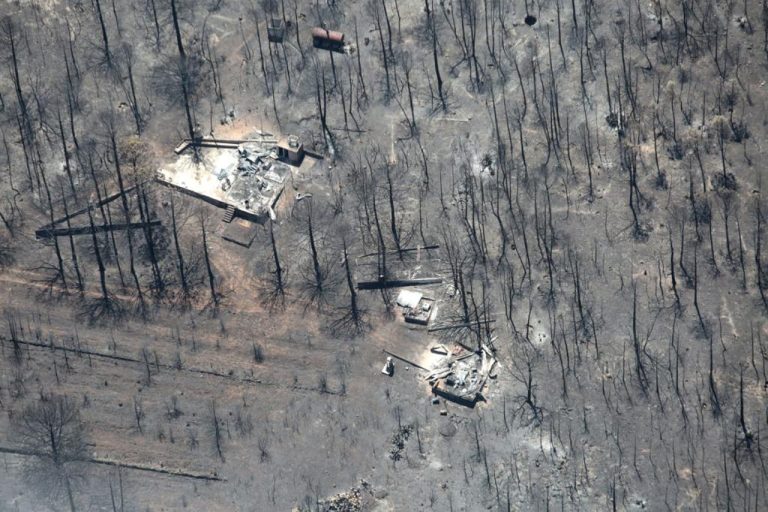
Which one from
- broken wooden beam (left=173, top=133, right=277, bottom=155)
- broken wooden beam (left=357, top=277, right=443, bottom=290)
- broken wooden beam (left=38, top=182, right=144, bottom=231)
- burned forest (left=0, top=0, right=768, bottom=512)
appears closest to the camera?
burned forest (left=0, top=0, right=768, bottom=512)

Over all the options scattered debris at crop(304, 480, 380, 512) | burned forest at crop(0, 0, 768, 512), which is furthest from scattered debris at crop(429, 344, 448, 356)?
scattered debris at crop(304, 480, 380, 512)

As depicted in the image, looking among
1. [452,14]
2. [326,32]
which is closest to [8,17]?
[326,32]

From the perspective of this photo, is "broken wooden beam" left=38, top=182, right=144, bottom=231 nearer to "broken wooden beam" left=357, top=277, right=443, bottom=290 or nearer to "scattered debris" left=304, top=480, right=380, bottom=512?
"broken wooden beam" left=357, top=277, right=443, bottom=290

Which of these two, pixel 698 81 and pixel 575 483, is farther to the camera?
pixel 698 81

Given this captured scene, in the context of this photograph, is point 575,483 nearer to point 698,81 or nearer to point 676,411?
point 676,411

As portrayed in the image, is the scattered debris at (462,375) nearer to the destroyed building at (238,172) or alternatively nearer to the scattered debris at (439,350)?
the scattered debris at (439,350)

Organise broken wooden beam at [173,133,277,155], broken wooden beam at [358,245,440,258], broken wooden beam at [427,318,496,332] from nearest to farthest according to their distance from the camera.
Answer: broken wooden beam at [427,318,496,332] < broken wooden beam at [358,245,440,258] < broken wooden beam at [173,133,277,155]
